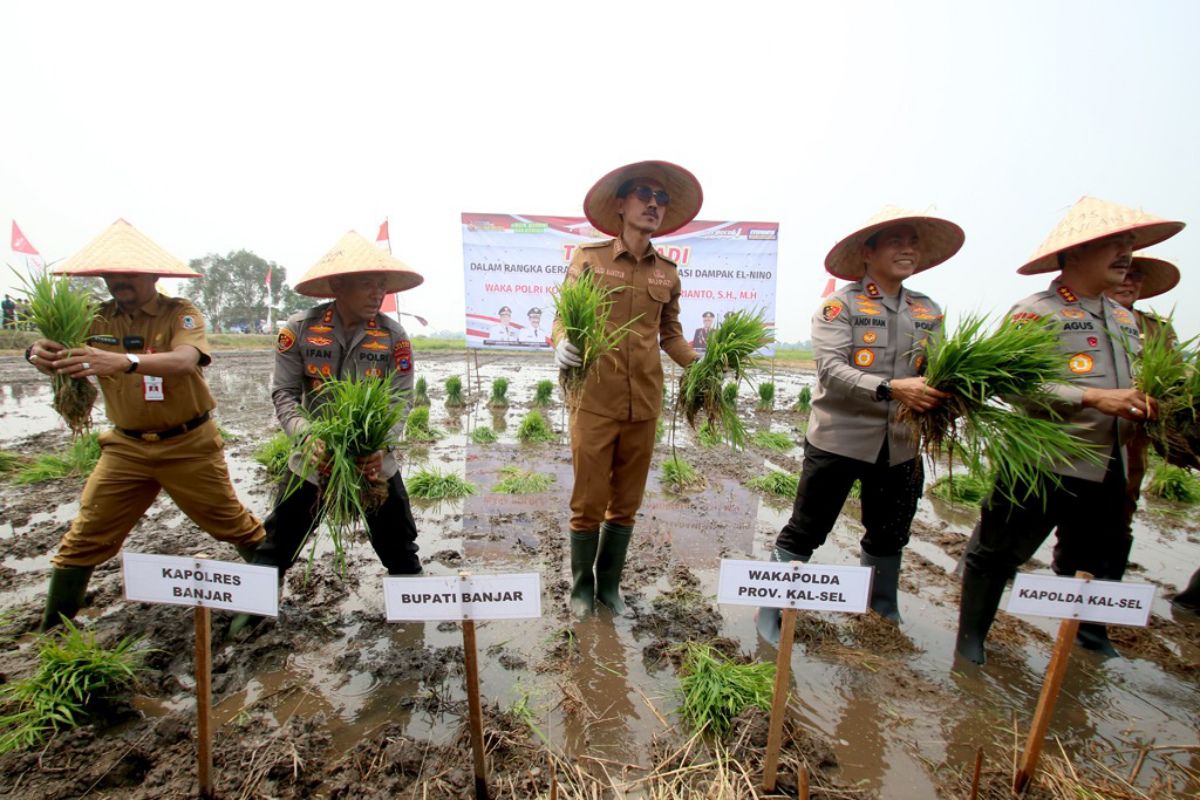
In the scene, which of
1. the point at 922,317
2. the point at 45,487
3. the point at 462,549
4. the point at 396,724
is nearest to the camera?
the point at 396,724

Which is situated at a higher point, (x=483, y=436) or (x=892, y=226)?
(x=892, y=226)

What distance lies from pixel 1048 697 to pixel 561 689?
171 cm

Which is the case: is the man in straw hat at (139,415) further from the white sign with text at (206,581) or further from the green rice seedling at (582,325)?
the green rice seedling at (582,325)

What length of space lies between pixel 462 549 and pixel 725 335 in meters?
2.41

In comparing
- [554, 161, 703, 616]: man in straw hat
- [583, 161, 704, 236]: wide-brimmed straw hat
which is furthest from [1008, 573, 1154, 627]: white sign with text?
[583, 161, 704, 236]: wide-brimmed straw hat

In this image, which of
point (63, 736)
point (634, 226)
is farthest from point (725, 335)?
point (63, 736)

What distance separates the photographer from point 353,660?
253cm

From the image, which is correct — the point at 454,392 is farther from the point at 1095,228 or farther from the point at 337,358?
the point at 1095,228

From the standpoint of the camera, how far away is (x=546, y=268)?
9781 mm

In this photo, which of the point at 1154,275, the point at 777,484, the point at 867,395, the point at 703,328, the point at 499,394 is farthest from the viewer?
the point at 703,328

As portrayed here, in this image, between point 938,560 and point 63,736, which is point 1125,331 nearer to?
point 938,560

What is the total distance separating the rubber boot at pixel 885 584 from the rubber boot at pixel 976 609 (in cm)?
33

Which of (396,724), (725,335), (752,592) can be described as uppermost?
(725,335)

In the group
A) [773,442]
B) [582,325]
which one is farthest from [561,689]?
[773,442]
